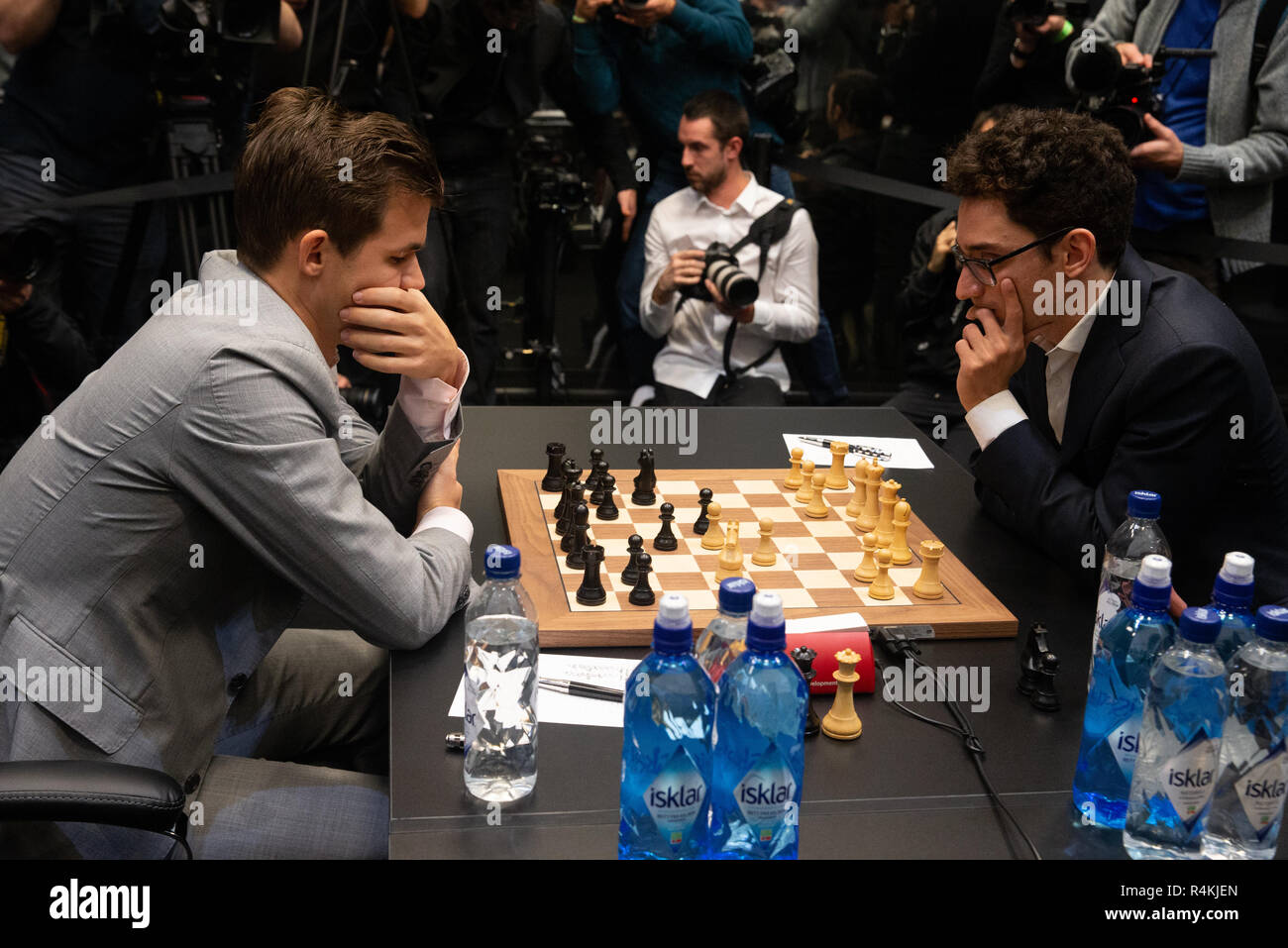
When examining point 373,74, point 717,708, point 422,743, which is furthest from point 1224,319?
point 373,74

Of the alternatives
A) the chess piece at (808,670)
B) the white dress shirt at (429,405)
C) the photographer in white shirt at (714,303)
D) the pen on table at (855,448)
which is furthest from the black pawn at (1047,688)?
the photographer in white shirt at (714,303)

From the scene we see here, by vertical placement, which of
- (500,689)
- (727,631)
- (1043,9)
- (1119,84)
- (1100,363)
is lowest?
(500,689)

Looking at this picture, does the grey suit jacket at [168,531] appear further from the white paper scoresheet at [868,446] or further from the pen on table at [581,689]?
the white paper scoresheet at [868,446]

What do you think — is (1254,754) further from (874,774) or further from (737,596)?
(737,596)

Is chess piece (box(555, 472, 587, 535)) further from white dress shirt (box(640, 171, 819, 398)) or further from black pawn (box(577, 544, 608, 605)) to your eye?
white dress shirt (box(640, 171, 819, 398))

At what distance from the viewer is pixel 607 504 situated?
207 cm

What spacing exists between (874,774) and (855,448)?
1256 millimetres

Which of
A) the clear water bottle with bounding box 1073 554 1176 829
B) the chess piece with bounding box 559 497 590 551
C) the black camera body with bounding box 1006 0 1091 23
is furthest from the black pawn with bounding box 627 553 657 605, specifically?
the black camera body with bounding box 1006 0 1091 23

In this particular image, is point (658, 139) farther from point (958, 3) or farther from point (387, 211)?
point (387, 211)

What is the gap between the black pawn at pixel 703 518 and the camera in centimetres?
200

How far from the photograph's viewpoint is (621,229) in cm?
438

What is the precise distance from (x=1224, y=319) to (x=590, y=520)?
1095mm

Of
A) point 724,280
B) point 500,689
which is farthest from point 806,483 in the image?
point 724,280

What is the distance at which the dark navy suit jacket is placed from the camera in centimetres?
183
